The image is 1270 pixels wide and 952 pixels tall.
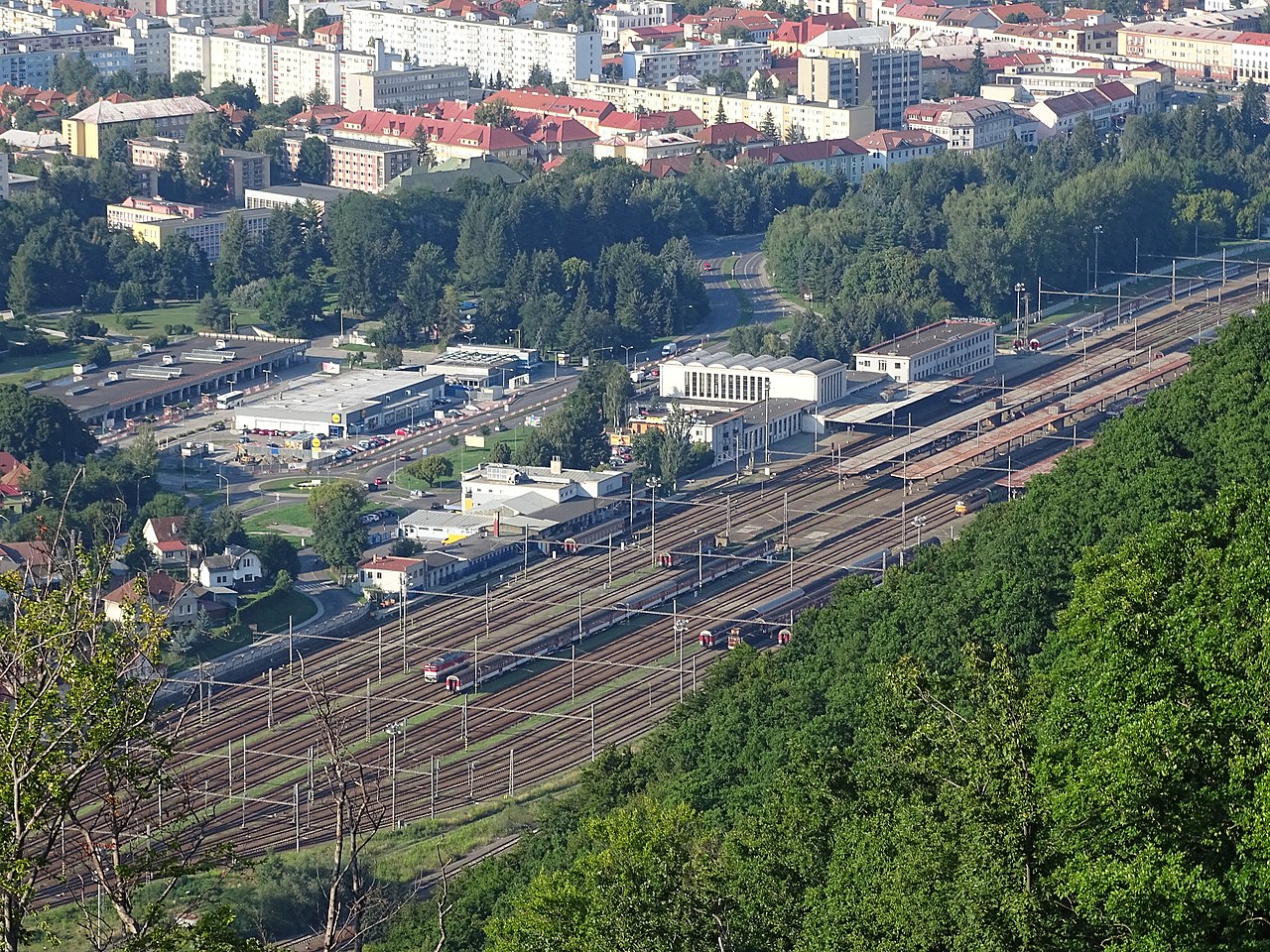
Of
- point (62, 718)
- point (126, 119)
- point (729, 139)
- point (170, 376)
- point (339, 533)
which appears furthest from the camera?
point (729, 139)

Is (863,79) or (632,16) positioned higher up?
(632,16)

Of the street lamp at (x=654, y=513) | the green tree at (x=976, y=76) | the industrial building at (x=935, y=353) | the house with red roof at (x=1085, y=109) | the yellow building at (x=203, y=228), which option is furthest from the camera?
the green tree at (x=976, y=76)

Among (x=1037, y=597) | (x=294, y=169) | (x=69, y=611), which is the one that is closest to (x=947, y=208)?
(x=294, y=169)

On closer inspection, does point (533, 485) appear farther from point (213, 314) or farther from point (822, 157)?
point (822, 157)

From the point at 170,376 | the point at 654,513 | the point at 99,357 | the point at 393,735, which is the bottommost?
the point at 393,735

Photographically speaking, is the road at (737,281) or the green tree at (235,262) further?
the green tree at (235,262)

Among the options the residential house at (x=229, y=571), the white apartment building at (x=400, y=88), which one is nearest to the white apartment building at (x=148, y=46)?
the white apartment building at (x=400, y=88)

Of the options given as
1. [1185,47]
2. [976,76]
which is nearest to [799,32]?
[976,76]

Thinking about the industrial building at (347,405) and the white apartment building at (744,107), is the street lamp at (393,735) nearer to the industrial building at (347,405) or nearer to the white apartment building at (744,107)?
the industrial building at (347,405)
